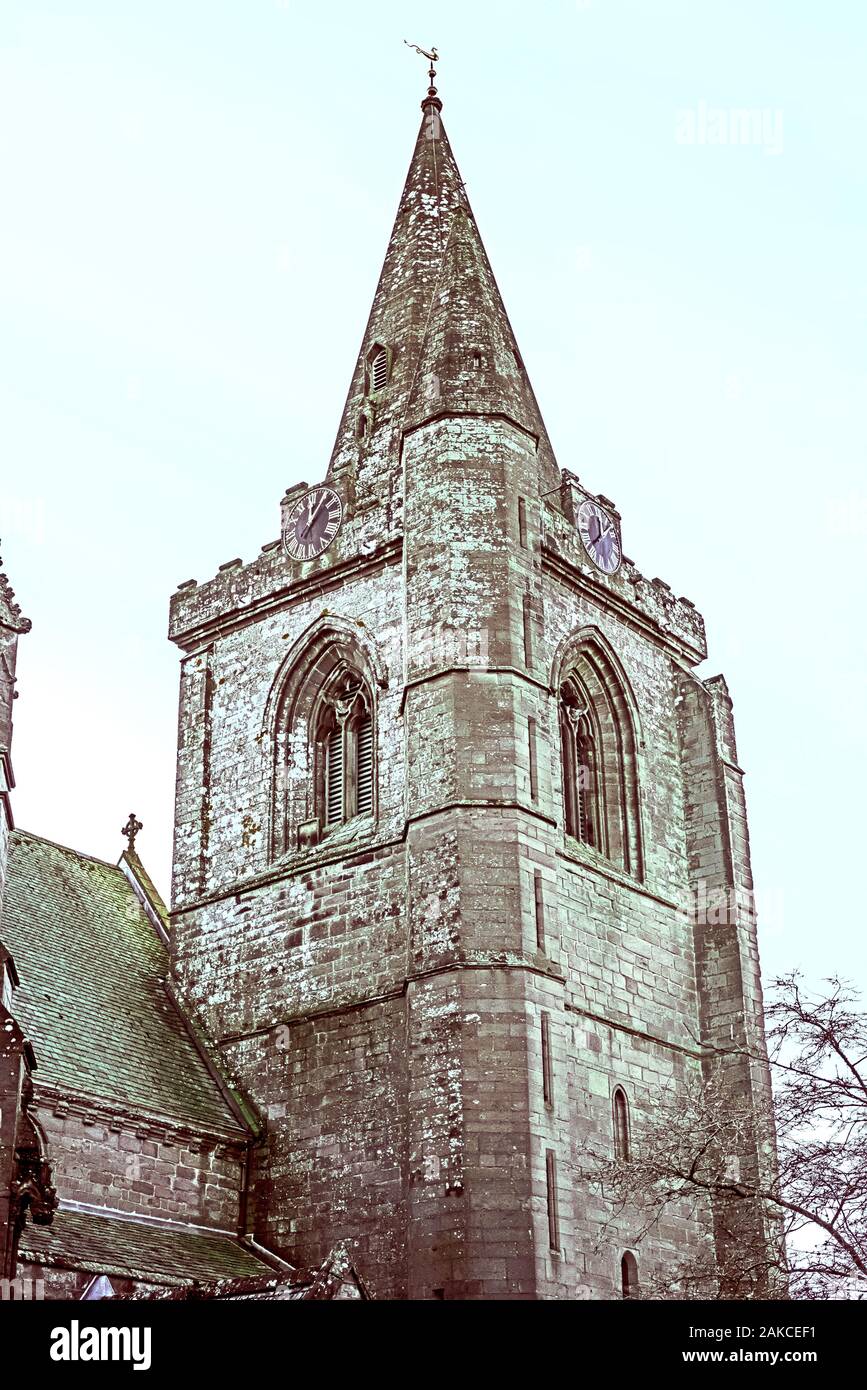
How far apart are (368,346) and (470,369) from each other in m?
5.66

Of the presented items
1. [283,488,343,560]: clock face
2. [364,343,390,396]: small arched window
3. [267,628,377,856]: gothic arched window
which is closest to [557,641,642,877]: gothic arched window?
[267,628,377,856]: gothic arched window

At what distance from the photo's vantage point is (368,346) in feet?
107

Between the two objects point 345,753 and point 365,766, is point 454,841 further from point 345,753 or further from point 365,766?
point 345,753

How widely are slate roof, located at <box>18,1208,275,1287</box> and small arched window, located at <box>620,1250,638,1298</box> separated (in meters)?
4.45

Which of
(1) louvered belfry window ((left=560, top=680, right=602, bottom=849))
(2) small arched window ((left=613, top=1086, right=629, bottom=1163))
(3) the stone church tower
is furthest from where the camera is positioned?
(1) louvered belfry window ((left=560, top=680, right=602, bottom=849))

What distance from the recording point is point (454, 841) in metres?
23.6

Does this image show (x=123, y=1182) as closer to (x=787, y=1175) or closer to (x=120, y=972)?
(x=120, y=972)

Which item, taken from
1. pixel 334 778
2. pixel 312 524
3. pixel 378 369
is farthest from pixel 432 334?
pixel 334 778

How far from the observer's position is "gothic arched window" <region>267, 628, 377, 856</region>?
1076 inches

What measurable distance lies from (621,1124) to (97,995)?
292 inches

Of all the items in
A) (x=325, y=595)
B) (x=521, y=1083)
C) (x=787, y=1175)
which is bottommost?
(x=787, y=1175)

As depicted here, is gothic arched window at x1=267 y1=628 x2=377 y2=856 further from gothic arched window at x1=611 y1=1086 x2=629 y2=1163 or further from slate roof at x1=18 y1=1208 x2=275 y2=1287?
slate roof at x1=18 y1=1208 x2=275 y2=1287
